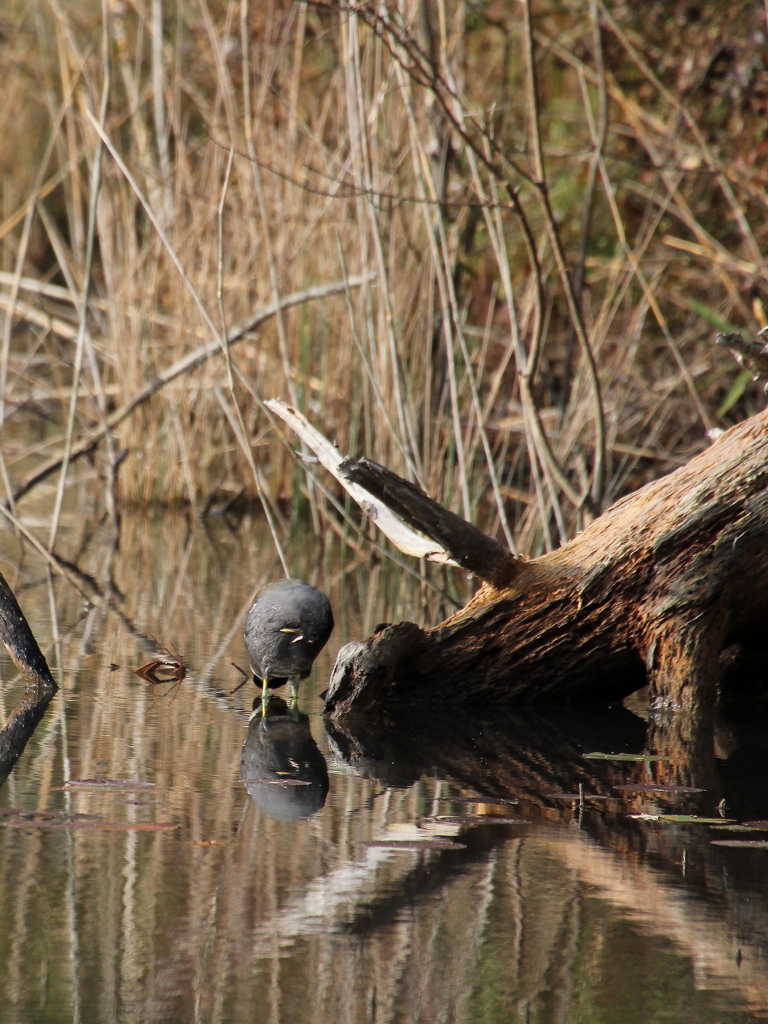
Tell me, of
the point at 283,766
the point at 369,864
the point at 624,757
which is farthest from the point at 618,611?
the point at 369,864

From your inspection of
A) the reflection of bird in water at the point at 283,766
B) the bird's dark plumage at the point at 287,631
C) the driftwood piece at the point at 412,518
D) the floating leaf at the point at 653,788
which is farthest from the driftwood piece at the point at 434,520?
the floating leaf at the point at 653,788

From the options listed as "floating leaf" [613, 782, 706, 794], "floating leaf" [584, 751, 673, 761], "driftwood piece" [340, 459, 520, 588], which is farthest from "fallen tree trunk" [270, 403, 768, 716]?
"floating leaf" [613, 782, 706, 794]

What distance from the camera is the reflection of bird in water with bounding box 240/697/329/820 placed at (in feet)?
5.04

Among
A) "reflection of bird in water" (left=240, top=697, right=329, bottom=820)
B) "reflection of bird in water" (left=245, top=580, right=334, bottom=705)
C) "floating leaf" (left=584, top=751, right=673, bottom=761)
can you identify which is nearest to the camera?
"reflection of bird in water" (left=240, top=697, right=329, bottom=820)

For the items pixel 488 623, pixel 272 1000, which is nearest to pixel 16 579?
pixel 488 623

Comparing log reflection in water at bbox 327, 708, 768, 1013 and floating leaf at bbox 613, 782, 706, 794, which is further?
floating leaf at bbox 613, 782, 706, 794

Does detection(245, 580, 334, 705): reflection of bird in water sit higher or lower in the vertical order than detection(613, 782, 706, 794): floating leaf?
higher

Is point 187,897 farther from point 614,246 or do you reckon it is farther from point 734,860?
point 614,246

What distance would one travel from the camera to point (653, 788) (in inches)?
66.5

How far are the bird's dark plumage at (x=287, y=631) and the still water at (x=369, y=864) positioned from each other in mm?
73

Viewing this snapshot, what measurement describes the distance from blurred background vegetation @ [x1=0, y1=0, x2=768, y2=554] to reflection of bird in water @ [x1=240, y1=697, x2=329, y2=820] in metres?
0.72

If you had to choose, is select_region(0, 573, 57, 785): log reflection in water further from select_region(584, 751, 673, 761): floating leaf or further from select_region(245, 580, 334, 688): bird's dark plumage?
select_region(584, 751, 673, 761): floating leaf

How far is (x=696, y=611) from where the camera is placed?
2078 mm

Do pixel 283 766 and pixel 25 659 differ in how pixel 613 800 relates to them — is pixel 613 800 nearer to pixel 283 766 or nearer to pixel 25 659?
pixel 283 766
